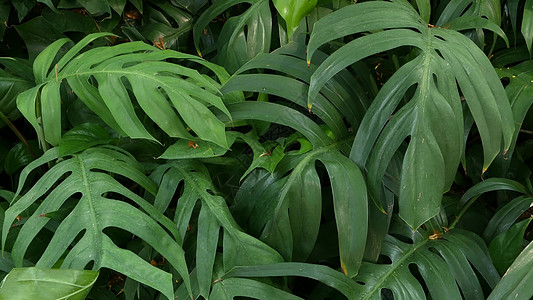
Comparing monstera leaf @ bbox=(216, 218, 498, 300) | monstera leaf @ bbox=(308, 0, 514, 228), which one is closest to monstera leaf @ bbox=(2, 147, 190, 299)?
monstera leaf @ bbox=(216, 218, 498, 300)

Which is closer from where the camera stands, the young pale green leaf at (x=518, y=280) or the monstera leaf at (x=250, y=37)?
the young pale green leaf at (x=518, y=280)

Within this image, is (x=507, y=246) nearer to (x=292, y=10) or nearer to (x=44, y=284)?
→ (x=292, y=10)

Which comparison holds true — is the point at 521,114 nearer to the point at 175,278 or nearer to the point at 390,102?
the point at 390,102

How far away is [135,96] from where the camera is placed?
0.94 meters

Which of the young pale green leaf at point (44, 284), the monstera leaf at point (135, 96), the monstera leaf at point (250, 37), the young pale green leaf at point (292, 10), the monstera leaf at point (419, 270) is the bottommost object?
the young pale green leaf at point (44, 284)

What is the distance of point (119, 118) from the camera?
2.97 feet

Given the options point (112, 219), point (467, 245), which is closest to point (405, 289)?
point (467, 245)

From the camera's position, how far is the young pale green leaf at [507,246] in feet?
3.18

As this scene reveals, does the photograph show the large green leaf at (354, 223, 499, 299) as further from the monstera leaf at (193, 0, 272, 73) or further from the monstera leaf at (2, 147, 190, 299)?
the monstera leaf at (193, 0, 272, 73)

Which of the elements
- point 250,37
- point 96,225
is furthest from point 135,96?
point 250,37

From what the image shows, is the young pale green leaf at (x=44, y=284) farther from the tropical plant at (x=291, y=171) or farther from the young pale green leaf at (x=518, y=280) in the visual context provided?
the young pale green leaf at (x=518, y=280)

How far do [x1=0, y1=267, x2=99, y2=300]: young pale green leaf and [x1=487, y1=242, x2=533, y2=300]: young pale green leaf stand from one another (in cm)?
58

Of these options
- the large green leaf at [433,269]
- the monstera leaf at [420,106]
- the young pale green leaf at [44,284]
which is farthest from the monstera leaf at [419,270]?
the young pale green leaf at [44,284]

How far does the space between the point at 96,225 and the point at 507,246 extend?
2.27ft
